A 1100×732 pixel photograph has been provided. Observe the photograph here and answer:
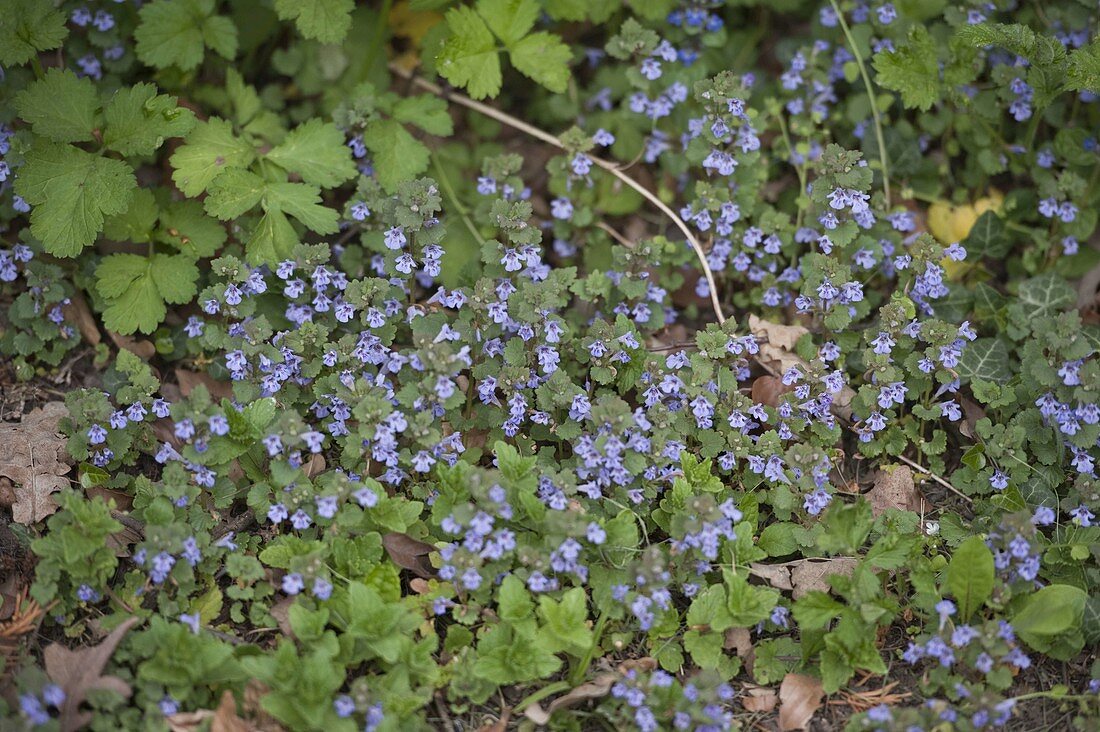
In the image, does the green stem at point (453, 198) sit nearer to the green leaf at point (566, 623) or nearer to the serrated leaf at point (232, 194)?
the serrated leaf at point (232, 194)

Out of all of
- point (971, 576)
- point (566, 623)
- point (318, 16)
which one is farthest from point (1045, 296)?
point (318, 16)

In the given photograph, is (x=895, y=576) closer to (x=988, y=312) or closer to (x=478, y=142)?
(x=988, y=312)

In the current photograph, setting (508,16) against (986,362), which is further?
(508,16)

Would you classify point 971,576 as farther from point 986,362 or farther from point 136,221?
point 136,221

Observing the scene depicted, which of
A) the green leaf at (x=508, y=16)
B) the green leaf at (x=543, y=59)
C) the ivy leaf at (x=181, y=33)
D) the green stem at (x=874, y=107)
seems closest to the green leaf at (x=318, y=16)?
the ivy leaf at (x=181, y=33)

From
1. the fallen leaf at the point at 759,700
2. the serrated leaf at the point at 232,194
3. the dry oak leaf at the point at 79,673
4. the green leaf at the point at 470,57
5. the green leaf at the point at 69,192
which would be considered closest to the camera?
the dry oak leaf at the point at 79,673

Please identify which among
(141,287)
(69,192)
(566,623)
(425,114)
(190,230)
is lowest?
(566,623)
